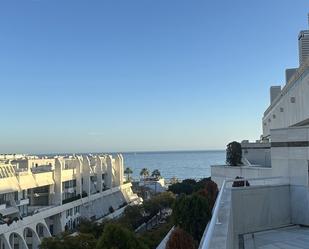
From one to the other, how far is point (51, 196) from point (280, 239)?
46149 millimetres

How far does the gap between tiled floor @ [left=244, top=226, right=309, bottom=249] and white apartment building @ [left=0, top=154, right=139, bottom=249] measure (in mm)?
30280

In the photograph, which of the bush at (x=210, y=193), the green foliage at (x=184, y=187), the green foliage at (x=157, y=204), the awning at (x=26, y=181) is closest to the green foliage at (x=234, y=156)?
the bush at (x=210, y=193)

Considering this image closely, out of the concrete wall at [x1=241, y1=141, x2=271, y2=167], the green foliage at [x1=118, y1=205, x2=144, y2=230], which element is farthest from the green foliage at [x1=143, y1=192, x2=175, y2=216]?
the concrete wall at [x1=241, y1=141, x2=271, y2=167]

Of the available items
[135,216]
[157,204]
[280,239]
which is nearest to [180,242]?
[280,239]

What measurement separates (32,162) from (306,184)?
167ft

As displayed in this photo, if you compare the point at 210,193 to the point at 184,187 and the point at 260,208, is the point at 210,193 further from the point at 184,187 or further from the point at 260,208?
the point at 184,187

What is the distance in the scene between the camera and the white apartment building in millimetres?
42656

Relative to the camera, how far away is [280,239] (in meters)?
11.5

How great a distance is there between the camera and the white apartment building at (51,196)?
42.7 metres

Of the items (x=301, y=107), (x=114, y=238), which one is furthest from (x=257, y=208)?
(x=301, y=107)

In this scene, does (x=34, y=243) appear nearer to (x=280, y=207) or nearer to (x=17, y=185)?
(x=17, y=185)

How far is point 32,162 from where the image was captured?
60.0 m

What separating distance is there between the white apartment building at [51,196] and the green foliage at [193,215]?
2352 cm

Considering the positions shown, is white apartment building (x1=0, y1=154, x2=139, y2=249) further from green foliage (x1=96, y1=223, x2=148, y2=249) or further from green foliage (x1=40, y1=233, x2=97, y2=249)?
green foliage (x1=96, y1=223, x2=148, y2=249)
